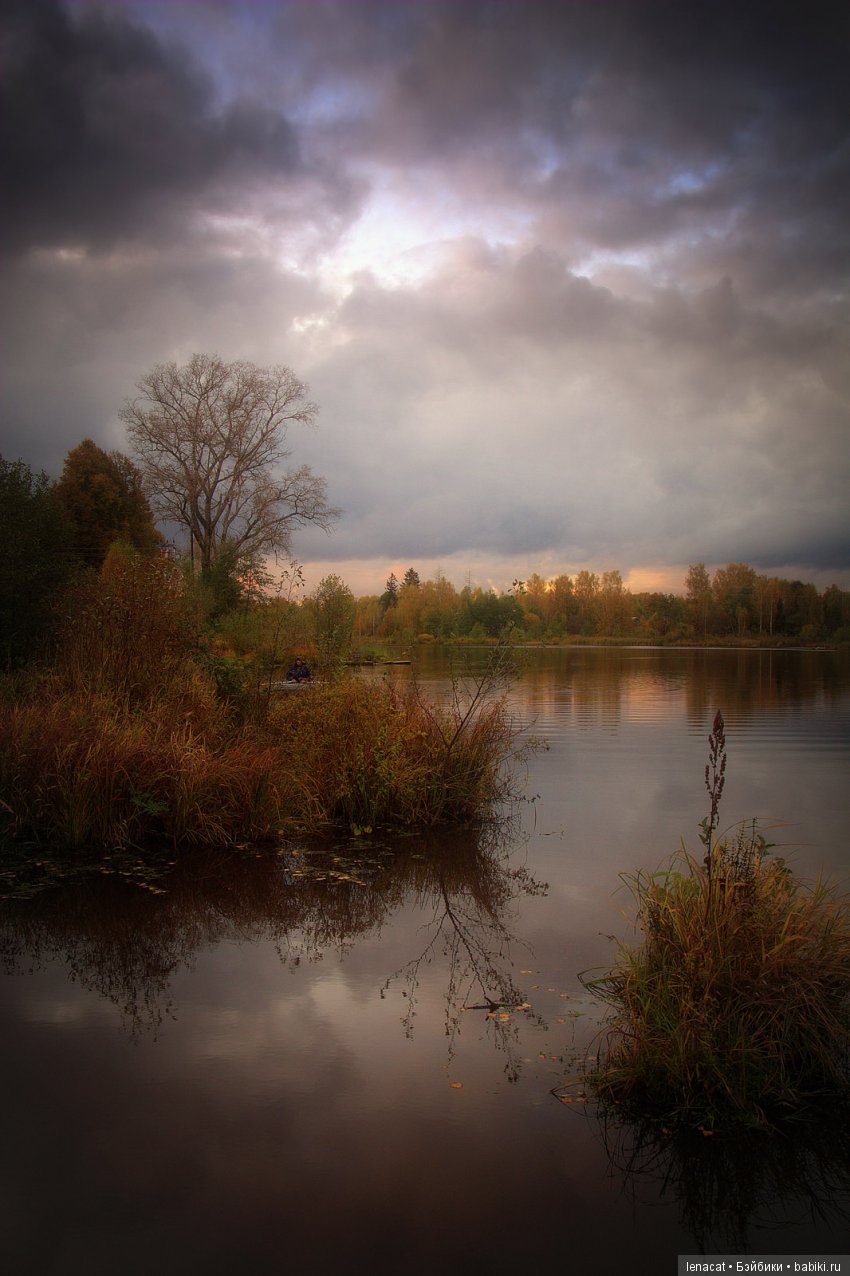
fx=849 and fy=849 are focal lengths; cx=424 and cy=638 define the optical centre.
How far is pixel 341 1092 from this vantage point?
4.57 metres

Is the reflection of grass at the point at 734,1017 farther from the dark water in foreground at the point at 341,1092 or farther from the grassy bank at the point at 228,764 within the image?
the grassy bank at the point at 228,764

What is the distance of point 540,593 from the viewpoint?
165 meters

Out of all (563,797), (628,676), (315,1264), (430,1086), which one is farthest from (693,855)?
(628,676)

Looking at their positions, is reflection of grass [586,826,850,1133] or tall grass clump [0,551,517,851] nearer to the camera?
reflection of grass [586,826,850,1133]

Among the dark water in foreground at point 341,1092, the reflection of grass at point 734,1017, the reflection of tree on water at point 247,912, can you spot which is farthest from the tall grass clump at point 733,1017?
the reflection of tree on water at point 247,912

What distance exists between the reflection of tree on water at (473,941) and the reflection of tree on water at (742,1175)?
0.88 meters

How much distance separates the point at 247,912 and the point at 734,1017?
4390 millimetres

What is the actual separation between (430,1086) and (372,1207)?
96 centimetres

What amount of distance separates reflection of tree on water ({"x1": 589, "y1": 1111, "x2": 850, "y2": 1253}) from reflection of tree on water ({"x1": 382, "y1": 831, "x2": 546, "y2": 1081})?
2.88 feet

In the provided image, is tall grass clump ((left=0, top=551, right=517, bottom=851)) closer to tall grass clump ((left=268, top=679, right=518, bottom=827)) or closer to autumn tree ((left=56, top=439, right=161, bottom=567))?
tall grass clump ((left=268, top=679, right=518, bottom=827))

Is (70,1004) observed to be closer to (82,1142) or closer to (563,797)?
(82,1142)

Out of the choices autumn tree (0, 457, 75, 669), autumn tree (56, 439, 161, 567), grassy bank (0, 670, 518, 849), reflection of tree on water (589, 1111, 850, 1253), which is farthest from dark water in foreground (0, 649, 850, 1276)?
autumn tree (56, 439, 161, 567)

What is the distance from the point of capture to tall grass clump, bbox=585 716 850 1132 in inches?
170

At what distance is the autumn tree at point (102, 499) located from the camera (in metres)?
46.7
